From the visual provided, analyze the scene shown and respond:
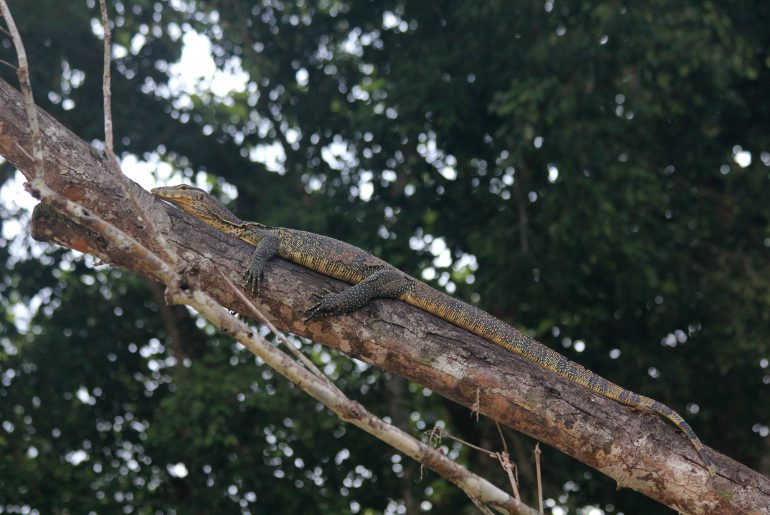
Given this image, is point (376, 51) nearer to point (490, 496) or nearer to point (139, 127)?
point (139, 127)

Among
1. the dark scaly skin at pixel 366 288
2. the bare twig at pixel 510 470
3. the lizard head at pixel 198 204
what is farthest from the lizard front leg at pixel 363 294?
the bare twig at pixel 510 470

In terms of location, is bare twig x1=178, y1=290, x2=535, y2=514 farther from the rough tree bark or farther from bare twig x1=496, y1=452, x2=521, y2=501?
the rough tree bark

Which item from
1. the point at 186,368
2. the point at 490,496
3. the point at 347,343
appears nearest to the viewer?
the point at 490,496

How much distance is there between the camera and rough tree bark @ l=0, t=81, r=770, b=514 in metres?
4.69

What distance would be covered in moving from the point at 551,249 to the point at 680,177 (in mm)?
2488

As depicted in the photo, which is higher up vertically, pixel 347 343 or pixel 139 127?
pixel 139 127

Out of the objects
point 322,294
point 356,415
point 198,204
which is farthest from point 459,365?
point 198,204

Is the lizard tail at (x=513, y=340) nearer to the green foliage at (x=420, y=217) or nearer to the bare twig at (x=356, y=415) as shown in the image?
the bare twig at (x=356, y=415)

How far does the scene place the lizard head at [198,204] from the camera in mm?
6184

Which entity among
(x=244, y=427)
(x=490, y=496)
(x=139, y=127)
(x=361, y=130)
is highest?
(x=361, y=130)

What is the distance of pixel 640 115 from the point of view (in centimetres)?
1026

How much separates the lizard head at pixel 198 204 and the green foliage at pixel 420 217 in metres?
3.26

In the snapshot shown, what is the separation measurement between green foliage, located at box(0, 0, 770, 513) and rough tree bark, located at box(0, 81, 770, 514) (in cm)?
449

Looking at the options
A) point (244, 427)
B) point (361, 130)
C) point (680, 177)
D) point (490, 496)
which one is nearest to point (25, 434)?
point (244, 427)
